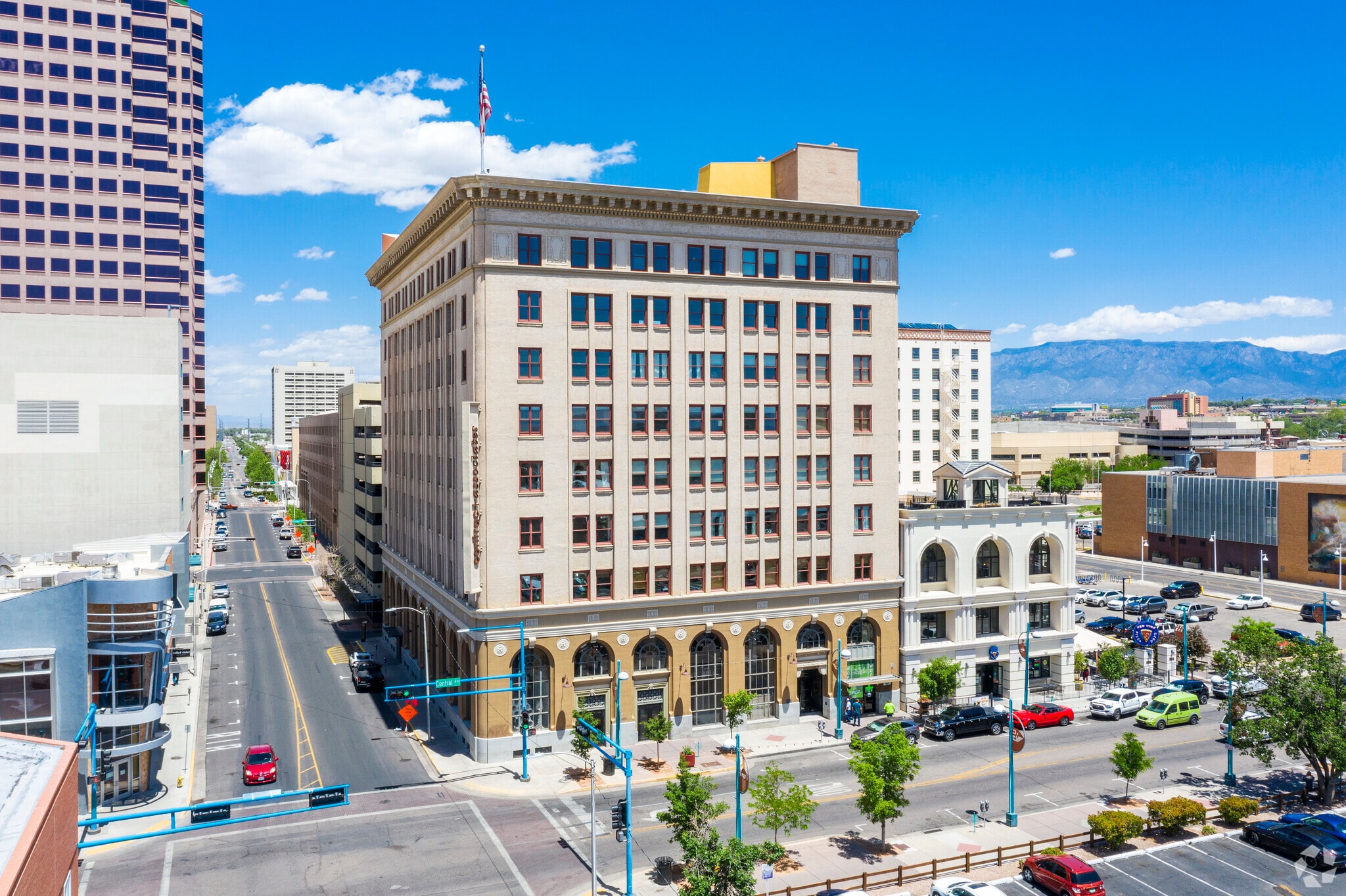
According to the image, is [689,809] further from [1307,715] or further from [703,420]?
[1307,715]

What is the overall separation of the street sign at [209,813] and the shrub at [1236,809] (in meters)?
42.9

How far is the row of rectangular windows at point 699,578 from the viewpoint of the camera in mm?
55281

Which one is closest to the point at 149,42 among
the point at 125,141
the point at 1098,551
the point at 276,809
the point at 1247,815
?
the point at 125,141

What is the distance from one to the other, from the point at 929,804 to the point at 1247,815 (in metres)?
14.7

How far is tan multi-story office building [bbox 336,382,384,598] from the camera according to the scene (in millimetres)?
90750

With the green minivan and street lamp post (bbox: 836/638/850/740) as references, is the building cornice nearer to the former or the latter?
street lamp post (bbox: 836/638/850/740)

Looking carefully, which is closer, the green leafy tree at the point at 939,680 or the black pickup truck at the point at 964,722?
the black pickup truck at the point at 964,722

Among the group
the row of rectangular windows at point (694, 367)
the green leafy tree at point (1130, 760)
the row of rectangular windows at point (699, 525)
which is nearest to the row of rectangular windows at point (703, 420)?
the row of rectangular windows at point (694, 367)

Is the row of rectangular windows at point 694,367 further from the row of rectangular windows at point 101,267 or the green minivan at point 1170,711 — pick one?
the row of rectangular windows at point 101,267

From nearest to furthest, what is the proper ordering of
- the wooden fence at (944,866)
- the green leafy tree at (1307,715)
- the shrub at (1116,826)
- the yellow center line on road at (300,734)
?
the wooden fence at (944,866)
the shrub at (1116,826)
the green leafy tree at (1307,715)
the yellow center line on road at (300,734)

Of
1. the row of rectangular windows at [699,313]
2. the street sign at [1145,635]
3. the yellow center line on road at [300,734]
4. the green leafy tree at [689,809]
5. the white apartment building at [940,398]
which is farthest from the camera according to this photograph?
the white apartment building at [940,398]

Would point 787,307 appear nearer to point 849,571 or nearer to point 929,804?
point 849,571

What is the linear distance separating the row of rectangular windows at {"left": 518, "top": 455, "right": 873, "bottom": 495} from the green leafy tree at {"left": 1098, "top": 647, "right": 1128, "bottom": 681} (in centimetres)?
2121

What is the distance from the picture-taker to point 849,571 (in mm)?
62906
